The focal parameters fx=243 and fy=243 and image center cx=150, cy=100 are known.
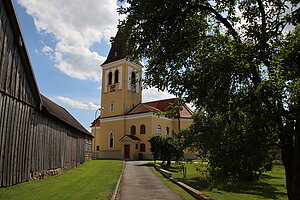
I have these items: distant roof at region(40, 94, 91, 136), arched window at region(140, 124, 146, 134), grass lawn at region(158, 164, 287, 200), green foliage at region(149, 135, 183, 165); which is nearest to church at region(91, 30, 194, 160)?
arched window at region(140, 124, 146, 134)

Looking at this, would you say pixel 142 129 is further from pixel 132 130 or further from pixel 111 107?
pixel 111 107

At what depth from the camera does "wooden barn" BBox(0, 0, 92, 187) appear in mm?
9977

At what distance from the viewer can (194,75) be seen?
22.1ft

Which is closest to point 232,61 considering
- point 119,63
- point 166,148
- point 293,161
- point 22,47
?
point 293,161

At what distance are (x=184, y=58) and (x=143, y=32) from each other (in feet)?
5.19

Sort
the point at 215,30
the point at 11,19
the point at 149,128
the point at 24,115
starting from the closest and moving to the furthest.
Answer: the point at 215,30
the point at 11,19
the point at 24,115
the point at 149,128

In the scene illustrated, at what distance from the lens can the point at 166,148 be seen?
2567 centimetres

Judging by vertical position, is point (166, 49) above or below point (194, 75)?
above

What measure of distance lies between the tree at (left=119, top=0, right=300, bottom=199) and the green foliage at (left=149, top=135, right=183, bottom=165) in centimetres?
1822

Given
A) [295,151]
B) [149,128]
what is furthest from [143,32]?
[149,128]

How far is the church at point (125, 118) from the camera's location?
130ft

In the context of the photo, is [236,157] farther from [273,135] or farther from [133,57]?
[133,57]

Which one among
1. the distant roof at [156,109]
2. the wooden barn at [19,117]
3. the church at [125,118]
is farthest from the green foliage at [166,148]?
the wooden barn at [19,117]

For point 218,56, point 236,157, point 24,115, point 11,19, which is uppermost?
point 11,19
